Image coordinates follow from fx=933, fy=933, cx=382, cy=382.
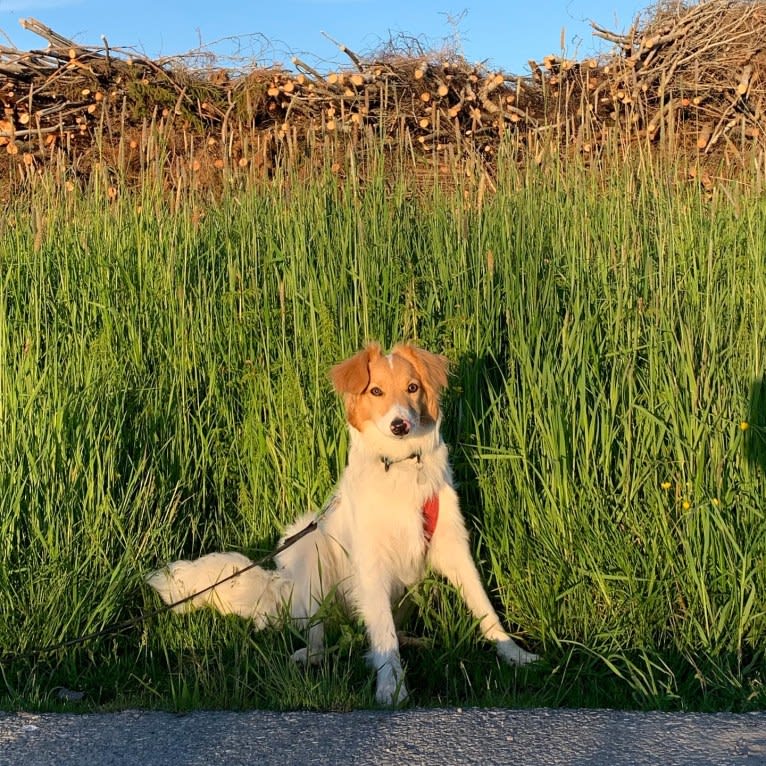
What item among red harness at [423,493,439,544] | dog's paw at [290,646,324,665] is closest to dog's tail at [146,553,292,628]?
dog's paw at [290,646,324,665]

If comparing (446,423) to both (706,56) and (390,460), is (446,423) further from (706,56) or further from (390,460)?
(706,56)

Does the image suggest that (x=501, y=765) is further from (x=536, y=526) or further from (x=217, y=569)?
(x=217, y=569)

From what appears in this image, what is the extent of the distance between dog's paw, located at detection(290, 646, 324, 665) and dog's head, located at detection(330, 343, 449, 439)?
3.35 feet

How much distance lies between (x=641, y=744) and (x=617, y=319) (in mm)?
2192

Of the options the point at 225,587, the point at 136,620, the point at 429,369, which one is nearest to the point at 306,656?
the point at 225,587

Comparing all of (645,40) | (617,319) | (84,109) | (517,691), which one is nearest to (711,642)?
(517,691)

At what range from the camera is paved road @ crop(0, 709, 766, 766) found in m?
2.85

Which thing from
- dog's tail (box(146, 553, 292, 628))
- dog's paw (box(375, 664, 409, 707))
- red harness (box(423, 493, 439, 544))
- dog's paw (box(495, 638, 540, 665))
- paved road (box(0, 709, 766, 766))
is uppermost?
red harness (box(423, 493, 439, 544))

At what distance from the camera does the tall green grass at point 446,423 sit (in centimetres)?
405

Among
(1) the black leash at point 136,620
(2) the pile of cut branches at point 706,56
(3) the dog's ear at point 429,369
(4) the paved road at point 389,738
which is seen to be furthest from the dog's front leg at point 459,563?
(2) the pile of cut branches at point 706,56

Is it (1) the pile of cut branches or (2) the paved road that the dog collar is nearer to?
(2) the paved road

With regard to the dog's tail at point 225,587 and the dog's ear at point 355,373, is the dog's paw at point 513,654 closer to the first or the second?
the dog's tail at point 225,587

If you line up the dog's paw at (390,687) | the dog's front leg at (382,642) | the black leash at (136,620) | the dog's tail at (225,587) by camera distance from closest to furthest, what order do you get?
the dog's paw at (390,687) < the dog's front leg at (382,642) < the black leash at (136,620) < the dog's tail at (225,587)

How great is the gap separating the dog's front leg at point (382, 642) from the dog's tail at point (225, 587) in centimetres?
41
